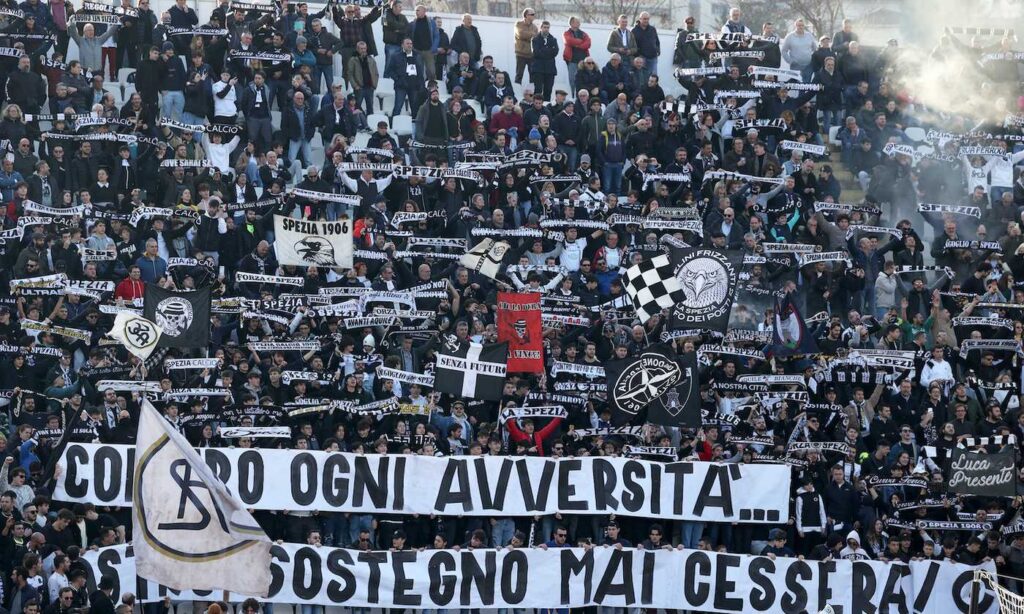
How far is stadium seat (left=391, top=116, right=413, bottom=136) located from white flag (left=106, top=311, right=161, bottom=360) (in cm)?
677

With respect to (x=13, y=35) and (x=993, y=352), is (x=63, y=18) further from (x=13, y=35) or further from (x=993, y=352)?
(x=993, y=352)

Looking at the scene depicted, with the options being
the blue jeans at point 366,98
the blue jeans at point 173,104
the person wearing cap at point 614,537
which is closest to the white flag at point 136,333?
the blue jeans at point 173,104

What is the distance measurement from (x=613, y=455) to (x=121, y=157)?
7.71 metres

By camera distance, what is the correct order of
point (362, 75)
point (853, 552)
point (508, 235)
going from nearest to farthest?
point (853, 552), point (508, 235), point (362, 75)

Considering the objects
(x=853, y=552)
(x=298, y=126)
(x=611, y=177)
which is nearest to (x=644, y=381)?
(x=853, y=552)

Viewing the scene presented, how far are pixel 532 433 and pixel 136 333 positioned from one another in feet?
14.9

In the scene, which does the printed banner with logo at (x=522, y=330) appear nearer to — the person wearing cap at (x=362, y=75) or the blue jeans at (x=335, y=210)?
the blue jeans at (x=335, y=210)

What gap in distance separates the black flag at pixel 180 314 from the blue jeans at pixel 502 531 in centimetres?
388

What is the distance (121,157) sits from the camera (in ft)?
81.5

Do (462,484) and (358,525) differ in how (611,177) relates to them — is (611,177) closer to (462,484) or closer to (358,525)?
(462,484)

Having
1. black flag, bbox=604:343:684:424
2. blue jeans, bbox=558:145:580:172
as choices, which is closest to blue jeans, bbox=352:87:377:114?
blue jeans, bbox=558:145:580:172

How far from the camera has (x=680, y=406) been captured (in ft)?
71.5

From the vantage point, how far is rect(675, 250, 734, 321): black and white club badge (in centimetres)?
2231

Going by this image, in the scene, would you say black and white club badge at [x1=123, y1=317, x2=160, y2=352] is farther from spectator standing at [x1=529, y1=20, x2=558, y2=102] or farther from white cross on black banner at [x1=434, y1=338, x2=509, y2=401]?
spectator standing at [x1=529, y1=20, x2=558, y2=102]
